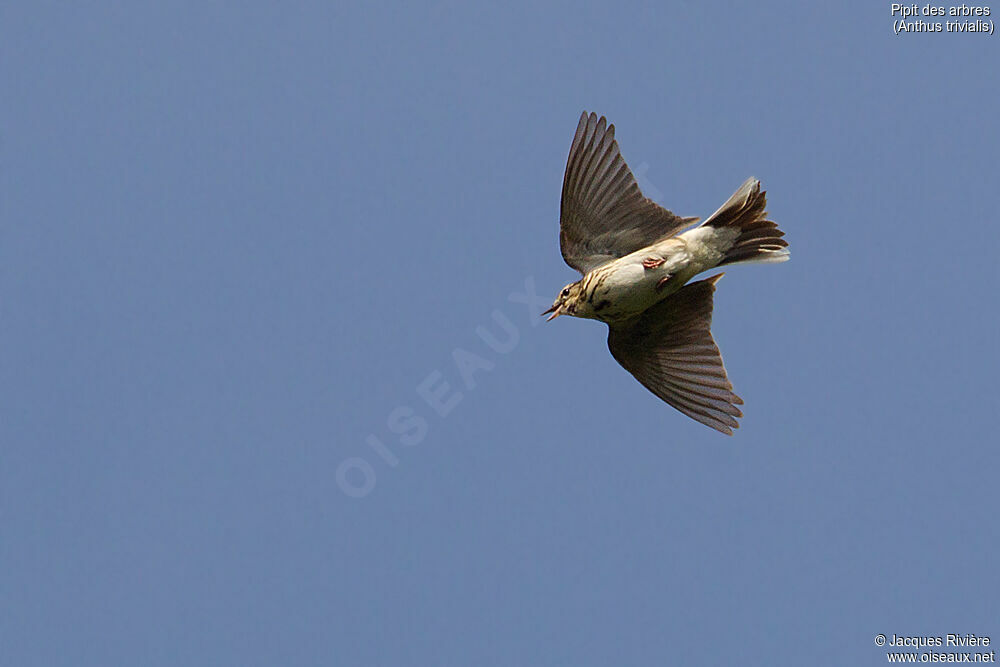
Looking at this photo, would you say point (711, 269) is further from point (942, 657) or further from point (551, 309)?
point (942, 657)

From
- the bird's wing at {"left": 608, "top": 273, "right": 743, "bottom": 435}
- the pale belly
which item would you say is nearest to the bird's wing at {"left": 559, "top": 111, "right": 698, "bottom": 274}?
the pale belly

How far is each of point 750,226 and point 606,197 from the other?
1.14 m

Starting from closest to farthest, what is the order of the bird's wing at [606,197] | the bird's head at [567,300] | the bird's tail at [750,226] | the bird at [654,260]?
the bird's tail at [750,226] < the bird at [654,260] < the bird's wing at [606,197] < the bird's head at [567,300]

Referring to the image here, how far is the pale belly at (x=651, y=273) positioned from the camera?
9.25 meters

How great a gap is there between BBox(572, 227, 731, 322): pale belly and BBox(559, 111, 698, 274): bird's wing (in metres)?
0.16

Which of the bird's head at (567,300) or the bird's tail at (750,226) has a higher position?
the bird's tail at (750,226)

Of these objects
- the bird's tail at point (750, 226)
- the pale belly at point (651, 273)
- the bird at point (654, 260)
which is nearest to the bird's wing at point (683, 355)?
the bird at point (654, 260)

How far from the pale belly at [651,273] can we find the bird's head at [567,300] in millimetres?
59

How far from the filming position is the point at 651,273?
9.29 meters

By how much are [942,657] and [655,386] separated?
9.89 feet

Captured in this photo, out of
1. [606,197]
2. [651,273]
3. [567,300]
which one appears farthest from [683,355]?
[606,197]

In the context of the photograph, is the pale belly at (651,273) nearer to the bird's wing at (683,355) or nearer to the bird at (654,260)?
the bird at (654,260)

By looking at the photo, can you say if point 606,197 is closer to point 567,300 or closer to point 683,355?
point 567,300

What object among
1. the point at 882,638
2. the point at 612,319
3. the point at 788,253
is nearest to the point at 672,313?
the point at 612,319
